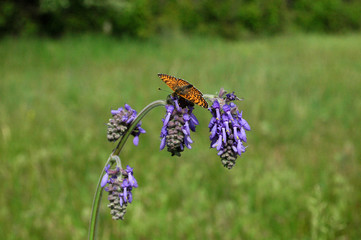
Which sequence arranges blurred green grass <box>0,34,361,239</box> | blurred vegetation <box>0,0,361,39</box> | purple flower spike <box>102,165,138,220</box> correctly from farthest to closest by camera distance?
blurred vegetation <box>0,0,361,39</box>, blurred green grass <box>0,34,361,239</box>, purple flower spike <box>102,165,138,220</box>

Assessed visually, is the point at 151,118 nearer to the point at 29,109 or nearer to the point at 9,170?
the point at 29,109

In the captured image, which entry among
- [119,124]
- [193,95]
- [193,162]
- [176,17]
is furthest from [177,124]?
[176,17]

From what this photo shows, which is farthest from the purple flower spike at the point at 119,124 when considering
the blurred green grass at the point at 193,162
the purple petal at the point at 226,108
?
the blurred green grass at the point at 193,162

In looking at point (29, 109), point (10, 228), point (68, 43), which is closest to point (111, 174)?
point (10, 228)

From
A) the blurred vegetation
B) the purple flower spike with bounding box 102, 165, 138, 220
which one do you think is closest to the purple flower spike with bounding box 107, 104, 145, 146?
the purple flower spike with bounding box 102, 165, 138, 220

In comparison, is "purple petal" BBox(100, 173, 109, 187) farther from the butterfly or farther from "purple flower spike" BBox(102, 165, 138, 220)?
the butterfly

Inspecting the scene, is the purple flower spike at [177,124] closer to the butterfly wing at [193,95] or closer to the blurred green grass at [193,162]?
the butterfly wing at [193,95]
